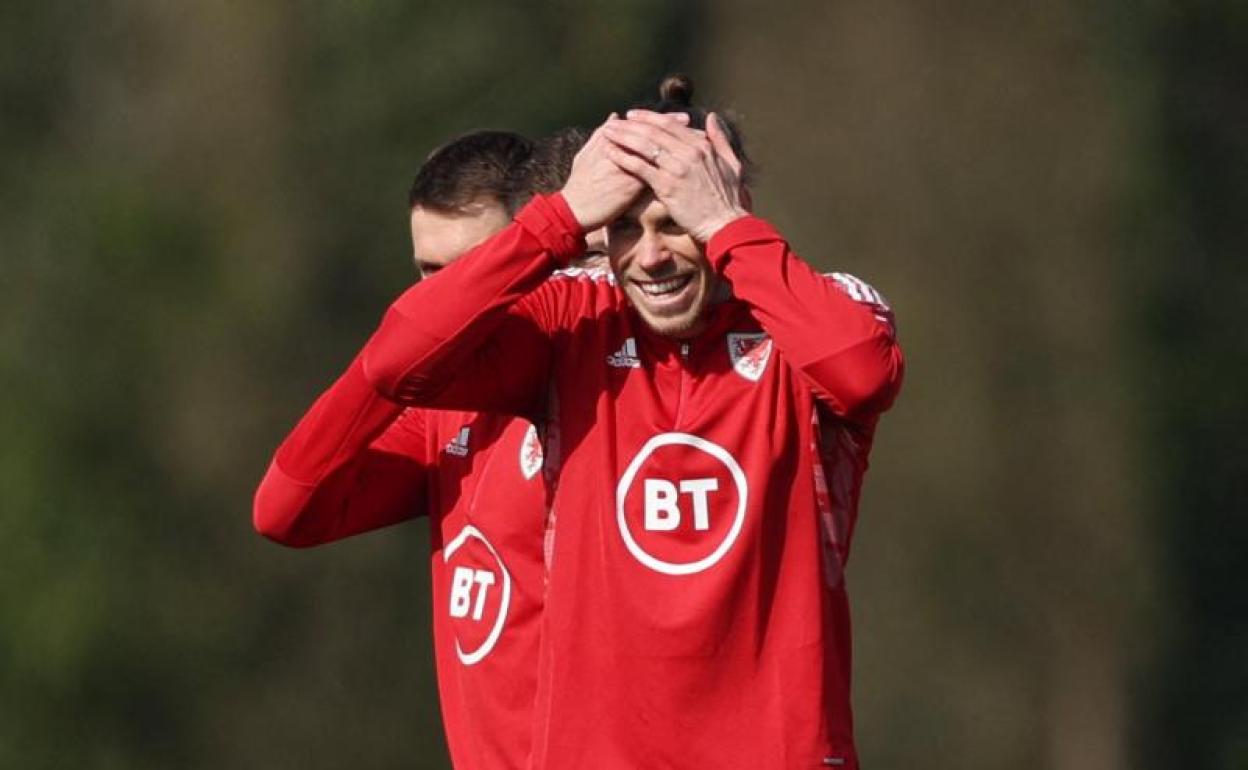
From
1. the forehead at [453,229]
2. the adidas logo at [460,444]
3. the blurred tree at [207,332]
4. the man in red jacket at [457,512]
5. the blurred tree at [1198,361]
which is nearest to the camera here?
the man in red jacket at [457,512]

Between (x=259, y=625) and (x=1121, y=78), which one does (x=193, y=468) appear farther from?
(x=1121, y=78)

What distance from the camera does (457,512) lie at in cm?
363

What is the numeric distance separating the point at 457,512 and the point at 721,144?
0.83m

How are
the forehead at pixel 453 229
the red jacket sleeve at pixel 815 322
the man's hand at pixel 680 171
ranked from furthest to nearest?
the forehead at pixel 453 229, the man's hand at pixel 680 171, the red jacket sleeve at pixel 815 322

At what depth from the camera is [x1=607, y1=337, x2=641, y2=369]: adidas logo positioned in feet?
10.5

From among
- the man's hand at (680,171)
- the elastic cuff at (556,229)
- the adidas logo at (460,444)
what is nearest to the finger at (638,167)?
the man's hand at (680,171)

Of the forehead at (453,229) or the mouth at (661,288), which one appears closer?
the mouth at (661,288)

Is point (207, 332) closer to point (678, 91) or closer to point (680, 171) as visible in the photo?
point (678, 91)

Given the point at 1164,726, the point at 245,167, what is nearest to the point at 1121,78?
the point at 1164,726

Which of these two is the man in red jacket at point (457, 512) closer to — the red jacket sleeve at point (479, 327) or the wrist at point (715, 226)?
the red jacket sleeve at point (479, 327)

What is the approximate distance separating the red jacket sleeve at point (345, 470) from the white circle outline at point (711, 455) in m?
0.53

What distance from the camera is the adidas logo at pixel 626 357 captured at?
3.20 meters

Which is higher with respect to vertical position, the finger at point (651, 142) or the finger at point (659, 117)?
the finger at point (659, 117)

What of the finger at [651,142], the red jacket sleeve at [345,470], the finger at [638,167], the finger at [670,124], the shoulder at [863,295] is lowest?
the red jacket sleeve at [345,470]
